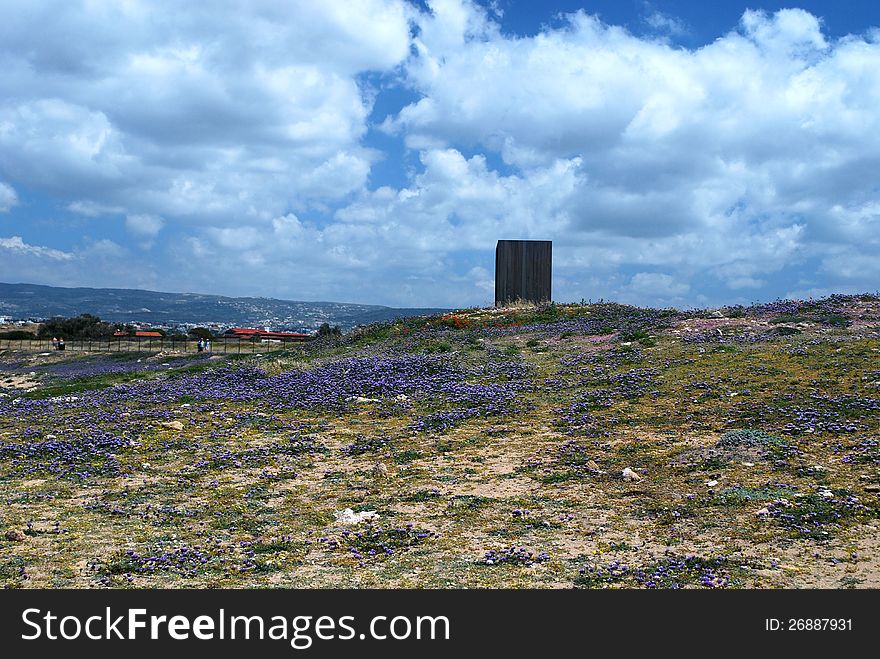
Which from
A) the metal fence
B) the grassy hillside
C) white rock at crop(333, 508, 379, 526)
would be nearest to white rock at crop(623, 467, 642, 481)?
the grassy hillside

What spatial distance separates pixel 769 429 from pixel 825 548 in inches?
220

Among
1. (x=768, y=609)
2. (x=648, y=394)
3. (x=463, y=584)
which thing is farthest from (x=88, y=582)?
(x=648, y=394)

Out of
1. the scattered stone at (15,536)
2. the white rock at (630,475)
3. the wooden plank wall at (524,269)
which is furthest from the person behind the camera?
the wooden plank wall at (524,269)

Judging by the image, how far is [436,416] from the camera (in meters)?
16.8

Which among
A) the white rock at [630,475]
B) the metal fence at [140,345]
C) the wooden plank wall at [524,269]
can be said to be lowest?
the white rock at [630,475]

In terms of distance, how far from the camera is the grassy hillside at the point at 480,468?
825 centimetres

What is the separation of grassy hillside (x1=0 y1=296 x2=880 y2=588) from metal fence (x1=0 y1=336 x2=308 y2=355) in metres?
27.5

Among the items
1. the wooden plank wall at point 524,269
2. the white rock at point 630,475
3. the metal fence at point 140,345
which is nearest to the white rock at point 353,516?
the white rock at point 630,475

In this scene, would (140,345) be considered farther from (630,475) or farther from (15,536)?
(630,475)

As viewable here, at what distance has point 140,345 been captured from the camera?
179ft

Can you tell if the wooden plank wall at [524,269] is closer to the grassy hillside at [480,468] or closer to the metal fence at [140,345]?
the grassy hillside at [480,468]

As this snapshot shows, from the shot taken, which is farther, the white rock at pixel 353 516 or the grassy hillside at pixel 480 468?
the white rock at pixel 353 516

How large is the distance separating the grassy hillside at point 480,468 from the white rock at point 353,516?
0.13ft

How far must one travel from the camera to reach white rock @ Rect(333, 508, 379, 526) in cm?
1018
